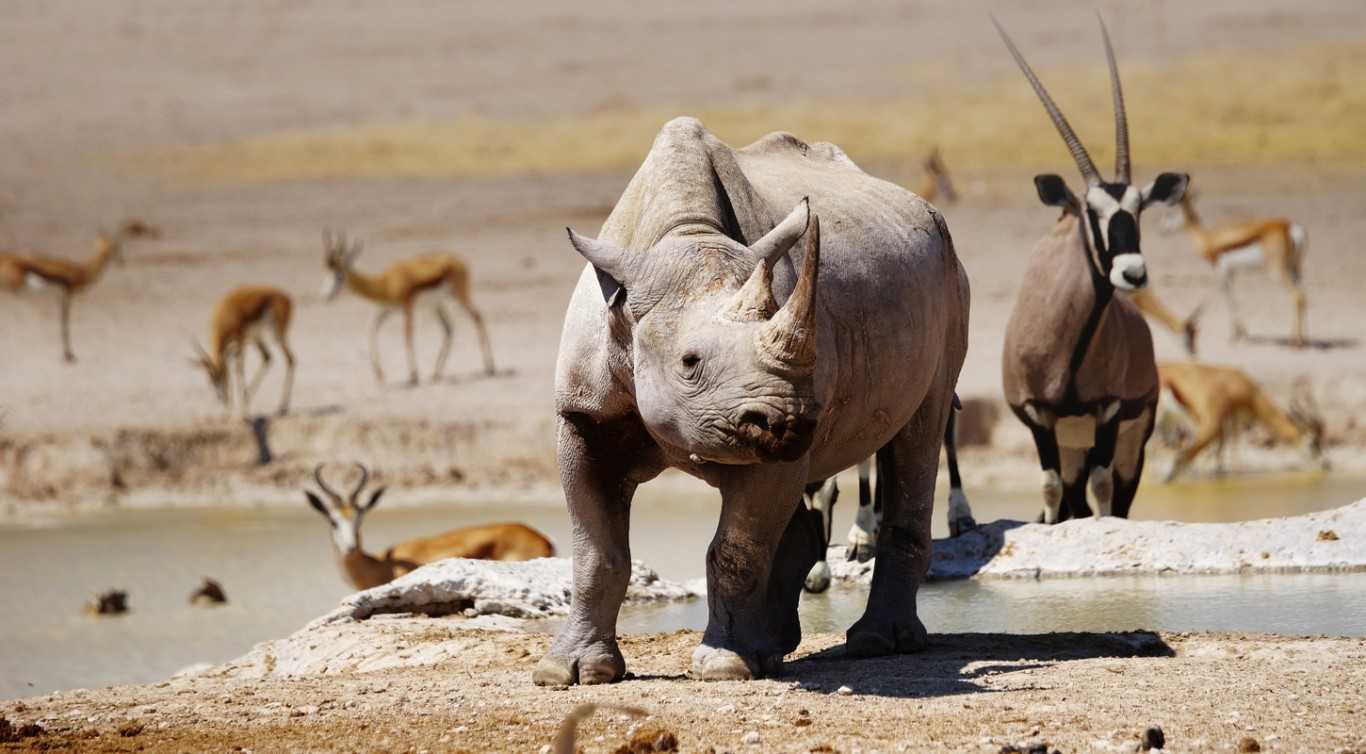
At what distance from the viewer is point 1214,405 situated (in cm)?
1892

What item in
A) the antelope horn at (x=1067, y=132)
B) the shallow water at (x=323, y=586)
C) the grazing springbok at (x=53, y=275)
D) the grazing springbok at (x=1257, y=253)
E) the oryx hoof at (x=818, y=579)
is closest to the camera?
the shallow water at (x=323, y=586)

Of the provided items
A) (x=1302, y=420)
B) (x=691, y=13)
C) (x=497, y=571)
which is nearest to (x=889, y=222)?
(x=497, y=571)

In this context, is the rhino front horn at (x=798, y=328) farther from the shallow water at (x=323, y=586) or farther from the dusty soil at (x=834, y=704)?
the shallow water at (x=323, y=586)

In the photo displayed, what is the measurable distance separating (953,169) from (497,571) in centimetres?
2512

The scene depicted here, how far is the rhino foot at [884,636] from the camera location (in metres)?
7.67

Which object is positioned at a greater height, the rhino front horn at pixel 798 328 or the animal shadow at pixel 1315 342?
the animal shadow at pixel 1315 342

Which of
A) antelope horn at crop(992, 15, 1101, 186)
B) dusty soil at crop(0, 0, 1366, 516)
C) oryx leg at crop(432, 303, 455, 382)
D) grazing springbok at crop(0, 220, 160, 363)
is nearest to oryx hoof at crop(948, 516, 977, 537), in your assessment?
antelope horn at crop(992, 15, 1101, 186)

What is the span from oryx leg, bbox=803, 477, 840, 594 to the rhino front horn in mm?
3819

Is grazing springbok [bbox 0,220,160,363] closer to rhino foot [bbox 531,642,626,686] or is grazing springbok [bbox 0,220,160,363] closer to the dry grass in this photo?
the dry grass

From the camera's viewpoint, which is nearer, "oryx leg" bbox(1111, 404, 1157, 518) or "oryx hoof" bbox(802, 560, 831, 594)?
"oryx hoof" bbox(802, 560, 831, 594)

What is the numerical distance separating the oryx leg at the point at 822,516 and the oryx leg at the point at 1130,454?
2525 millimetres

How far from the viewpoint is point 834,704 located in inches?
250

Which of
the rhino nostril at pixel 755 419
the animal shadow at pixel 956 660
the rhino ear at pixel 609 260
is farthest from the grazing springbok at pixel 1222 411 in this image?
the rhino nostril at pixel 755 419

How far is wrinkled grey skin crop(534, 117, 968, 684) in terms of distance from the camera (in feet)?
20.8
